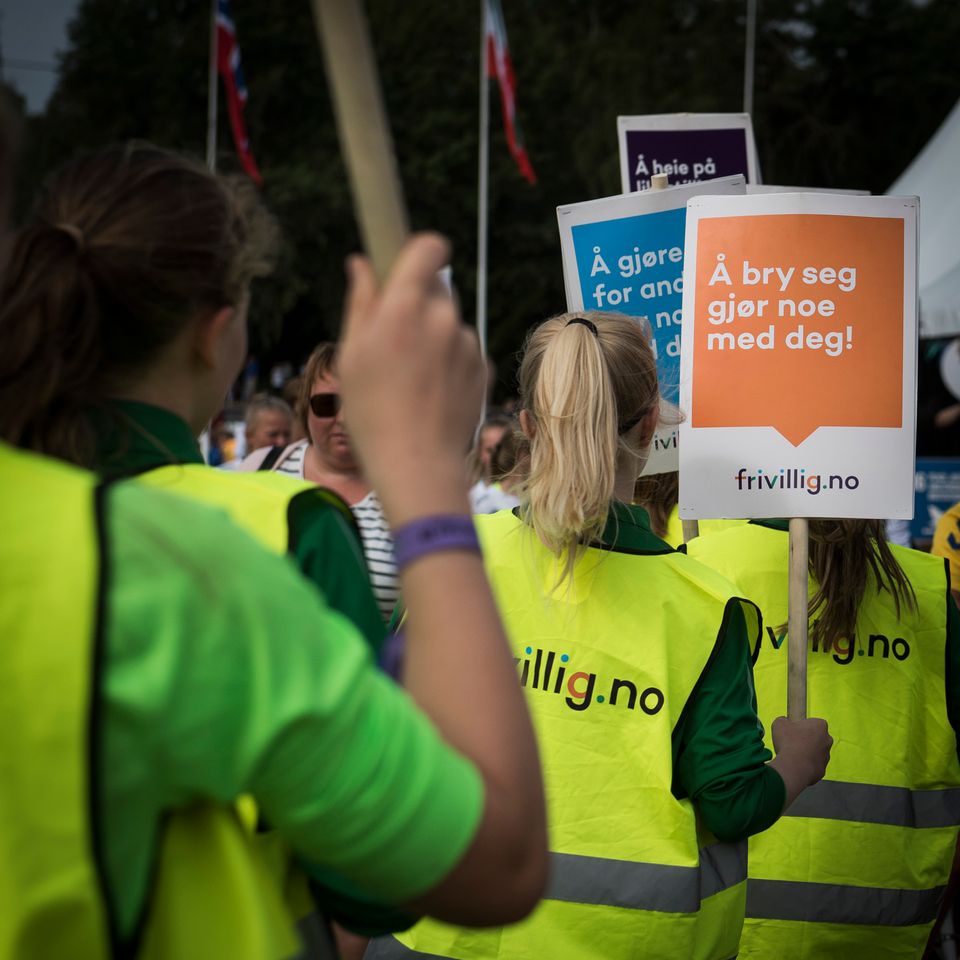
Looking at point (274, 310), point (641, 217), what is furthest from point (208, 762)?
point (274, 310)

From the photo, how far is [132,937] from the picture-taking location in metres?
0.94

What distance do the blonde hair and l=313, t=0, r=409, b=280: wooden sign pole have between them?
1416 mm

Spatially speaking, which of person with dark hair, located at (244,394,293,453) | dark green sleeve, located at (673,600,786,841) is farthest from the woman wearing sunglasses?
person with dark hair, located at (244,394,293,453)

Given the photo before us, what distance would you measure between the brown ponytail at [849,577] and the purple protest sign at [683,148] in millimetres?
2230

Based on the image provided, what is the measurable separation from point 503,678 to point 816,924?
235 cm

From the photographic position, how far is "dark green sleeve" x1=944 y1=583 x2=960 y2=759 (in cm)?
322

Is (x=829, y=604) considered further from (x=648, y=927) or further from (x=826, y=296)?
(x=648, y=927)

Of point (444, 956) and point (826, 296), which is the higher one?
point (826, 296)

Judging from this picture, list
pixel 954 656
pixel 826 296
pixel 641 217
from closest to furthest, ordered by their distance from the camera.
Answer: pixel 826 296 → pixel 954 656 → pixel 641 217

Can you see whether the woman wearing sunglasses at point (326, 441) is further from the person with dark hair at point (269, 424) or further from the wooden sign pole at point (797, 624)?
the person with dark hair at point (269, 424)

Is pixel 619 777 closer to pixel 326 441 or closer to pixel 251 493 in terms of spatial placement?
pixel 251 493

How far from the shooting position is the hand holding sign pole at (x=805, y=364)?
9.82ft

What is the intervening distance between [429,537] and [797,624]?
6.57 feet

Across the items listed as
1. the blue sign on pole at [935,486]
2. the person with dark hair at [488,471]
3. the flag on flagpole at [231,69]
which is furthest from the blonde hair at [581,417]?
the flag on flagpole at [231,69]
